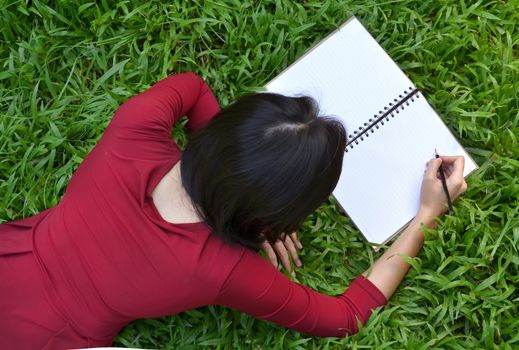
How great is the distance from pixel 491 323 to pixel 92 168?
1.18m

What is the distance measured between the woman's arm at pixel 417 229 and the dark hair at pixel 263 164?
0.56 meters

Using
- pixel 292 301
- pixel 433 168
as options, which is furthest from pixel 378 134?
pixel 292 301

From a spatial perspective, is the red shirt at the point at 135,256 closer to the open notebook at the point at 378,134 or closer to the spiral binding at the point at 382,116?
the open notebook at the point at 378,134

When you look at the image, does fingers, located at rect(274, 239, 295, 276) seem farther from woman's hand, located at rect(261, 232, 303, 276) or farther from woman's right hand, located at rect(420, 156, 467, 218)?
woman's right hand, located at rect(420, 156, 467, 218)

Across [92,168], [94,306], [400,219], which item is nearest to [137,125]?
[92,168]

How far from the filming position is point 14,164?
1901mm

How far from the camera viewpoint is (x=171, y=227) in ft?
4.26

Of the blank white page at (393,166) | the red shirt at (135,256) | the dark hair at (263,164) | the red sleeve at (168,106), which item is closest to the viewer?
the dark hair at (263,164)

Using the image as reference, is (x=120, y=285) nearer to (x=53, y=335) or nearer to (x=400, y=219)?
(x=53, y=335)

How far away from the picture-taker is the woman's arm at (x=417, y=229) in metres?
1.71

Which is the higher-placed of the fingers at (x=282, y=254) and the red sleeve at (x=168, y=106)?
the red sleeve at (x=168, y=106)

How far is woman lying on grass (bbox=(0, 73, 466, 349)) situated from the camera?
46.2 inches

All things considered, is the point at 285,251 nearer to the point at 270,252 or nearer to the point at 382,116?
the point at 270,252

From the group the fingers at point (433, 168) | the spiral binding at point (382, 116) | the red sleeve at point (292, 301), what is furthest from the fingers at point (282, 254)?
the fingers at point (433, 168)
